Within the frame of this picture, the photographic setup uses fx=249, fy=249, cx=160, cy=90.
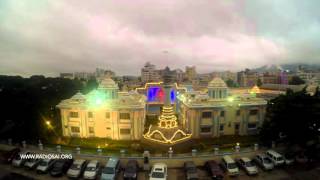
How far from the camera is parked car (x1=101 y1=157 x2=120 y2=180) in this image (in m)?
23.8

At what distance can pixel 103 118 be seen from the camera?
1427 inches

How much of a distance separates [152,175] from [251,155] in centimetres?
1212

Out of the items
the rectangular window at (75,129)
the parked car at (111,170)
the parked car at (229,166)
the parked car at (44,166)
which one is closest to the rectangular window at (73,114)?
the rectangular window at (75,129)

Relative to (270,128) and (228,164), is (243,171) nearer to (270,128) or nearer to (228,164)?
(228,164)

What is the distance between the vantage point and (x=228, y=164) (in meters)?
25.3

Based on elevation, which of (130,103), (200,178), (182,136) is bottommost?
(200,178)

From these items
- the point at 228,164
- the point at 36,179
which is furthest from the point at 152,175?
the point at 36,179

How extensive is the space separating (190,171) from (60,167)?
43.0 feet

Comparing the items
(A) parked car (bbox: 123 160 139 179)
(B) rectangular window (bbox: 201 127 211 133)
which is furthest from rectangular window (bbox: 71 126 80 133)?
(B) rectangular window (bbox: 201 127 211 133)

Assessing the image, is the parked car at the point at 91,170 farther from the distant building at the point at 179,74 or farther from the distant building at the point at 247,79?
the distant building at the point at 179,74

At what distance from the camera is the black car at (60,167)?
24752 mm

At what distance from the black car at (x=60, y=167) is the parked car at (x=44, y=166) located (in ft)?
1.87

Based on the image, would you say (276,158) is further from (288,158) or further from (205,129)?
(205,129)

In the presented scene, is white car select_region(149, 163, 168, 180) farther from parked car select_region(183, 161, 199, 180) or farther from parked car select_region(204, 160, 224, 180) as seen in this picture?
parked car select_region(204, 160, 224, 180)
